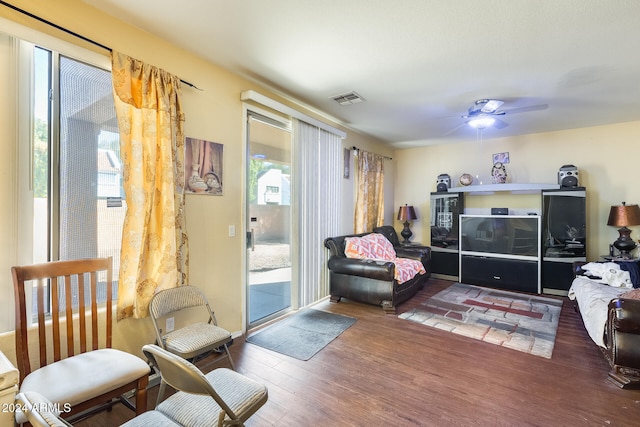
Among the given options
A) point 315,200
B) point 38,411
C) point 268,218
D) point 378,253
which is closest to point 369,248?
point 378,253

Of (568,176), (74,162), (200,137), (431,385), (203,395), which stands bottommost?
(431,385)

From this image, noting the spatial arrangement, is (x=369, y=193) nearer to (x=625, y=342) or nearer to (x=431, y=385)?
(x=431, y=385)

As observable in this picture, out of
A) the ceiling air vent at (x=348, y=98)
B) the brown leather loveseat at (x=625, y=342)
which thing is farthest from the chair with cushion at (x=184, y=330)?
the brown leather loveseat at (x=625, y=342)

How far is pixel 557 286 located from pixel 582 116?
8.09ft

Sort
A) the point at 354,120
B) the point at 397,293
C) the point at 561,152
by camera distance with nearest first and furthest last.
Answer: the point at 397,293 < the point at 354,120 < the point at 561,152

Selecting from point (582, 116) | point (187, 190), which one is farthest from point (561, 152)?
point (187, 190)

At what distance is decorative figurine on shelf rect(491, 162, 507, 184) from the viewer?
4.95 metres

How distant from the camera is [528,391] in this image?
2.06m

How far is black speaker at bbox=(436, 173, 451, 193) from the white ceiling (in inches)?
77.3

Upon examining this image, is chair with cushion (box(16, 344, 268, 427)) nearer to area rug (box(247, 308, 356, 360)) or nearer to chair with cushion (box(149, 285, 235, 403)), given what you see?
chair with cushion (box(149, 285, 235, 403))

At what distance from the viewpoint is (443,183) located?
5449 mm

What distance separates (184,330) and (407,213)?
4.58m

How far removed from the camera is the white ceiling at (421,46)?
1.90 meters

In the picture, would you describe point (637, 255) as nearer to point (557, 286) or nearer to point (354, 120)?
point (557, 286)
